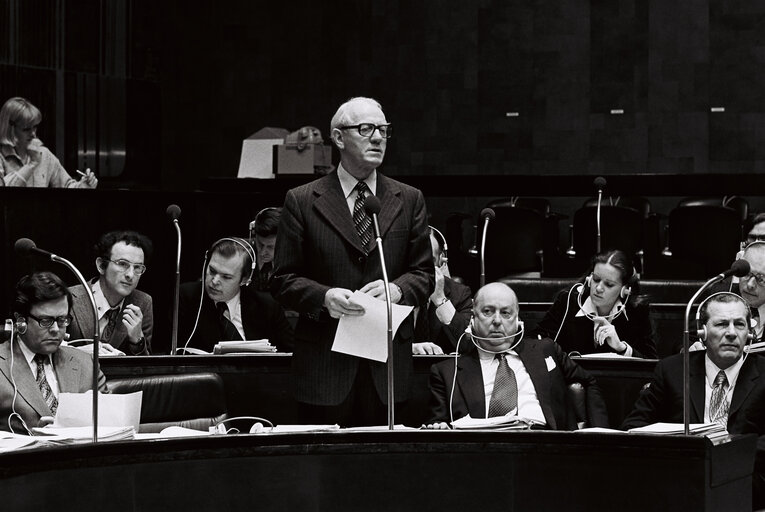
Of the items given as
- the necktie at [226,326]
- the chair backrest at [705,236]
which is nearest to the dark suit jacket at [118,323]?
the necktie at [226,326]

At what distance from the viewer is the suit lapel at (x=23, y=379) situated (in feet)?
12.0

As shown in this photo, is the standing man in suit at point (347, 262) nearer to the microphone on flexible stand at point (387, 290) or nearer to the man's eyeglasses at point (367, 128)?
the man's eyeglasses at point (367, 128)

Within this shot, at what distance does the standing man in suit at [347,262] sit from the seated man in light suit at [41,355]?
2.14 ft

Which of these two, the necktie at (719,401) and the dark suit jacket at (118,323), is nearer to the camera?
the necktie at (719,401)

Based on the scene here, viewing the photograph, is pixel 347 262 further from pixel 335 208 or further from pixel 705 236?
pixel 705 236

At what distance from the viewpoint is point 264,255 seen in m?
5.61

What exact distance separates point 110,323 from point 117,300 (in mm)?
90

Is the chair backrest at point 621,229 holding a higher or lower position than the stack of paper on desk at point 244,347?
higher

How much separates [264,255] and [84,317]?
1.03 m

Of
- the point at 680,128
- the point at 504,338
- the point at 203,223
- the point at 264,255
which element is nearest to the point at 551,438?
the point at 504,338

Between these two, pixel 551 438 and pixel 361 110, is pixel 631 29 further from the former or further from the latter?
pixel 551 438

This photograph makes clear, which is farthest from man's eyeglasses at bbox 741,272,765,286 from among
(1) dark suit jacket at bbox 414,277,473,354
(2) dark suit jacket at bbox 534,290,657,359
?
(1) dark suit jacket at bbox 414,277,473,354

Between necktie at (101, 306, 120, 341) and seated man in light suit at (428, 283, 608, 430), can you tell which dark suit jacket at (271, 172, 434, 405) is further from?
necktie at (101, 306, 120, 341)

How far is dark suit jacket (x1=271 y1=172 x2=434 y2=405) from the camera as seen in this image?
3617mm
